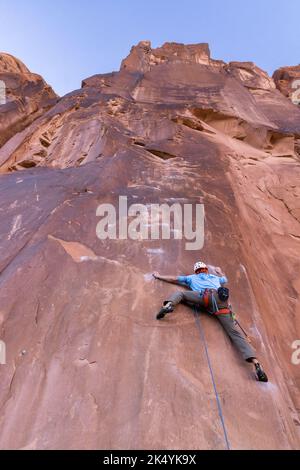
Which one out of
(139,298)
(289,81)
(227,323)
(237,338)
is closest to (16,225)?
(139,298)

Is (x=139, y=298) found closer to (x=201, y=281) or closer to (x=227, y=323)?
(x=201, y=281)

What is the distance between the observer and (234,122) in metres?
14.8

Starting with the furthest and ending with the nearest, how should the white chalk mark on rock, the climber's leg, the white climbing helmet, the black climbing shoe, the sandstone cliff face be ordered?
the sandstone cliff face < the white chalk mark on rock < the white climbing helmet < the climber's leg < the black climbing shoe

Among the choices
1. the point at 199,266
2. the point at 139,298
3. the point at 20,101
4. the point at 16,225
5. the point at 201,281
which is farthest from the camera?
the point at 20,101

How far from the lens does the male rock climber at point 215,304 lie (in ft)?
15.3

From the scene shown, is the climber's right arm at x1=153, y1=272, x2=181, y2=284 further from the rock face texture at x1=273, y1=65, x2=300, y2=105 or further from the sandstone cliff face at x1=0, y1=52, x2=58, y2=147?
the rock face texture at x1=273, y1=65, x2=300, y2=105

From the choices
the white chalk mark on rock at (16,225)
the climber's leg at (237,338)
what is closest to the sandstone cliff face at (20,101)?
the white chalk mark on rock at (16,225)

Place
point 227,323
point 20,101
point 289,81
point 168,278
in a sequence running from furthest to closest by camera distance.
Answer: point 289,81, point 20,101, point 168,278, point 227,323

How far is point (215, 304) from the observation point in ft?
16.4

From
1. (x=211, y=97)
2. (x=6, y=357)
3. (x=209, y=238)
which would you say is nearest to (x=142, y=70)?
(x=211, y=97)

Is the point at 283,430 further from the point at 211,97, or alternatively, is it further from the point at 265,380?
the point at 211,97

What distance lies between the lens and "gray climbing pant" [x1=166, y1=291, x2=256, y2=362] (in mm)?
4676

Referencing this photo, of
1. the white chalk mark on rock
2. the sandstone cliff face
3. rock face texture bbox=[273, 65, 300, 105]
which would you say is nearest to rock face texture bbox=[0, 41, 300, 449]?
the white chalk mark on rock

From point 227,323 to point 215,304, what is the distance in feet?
1.01
